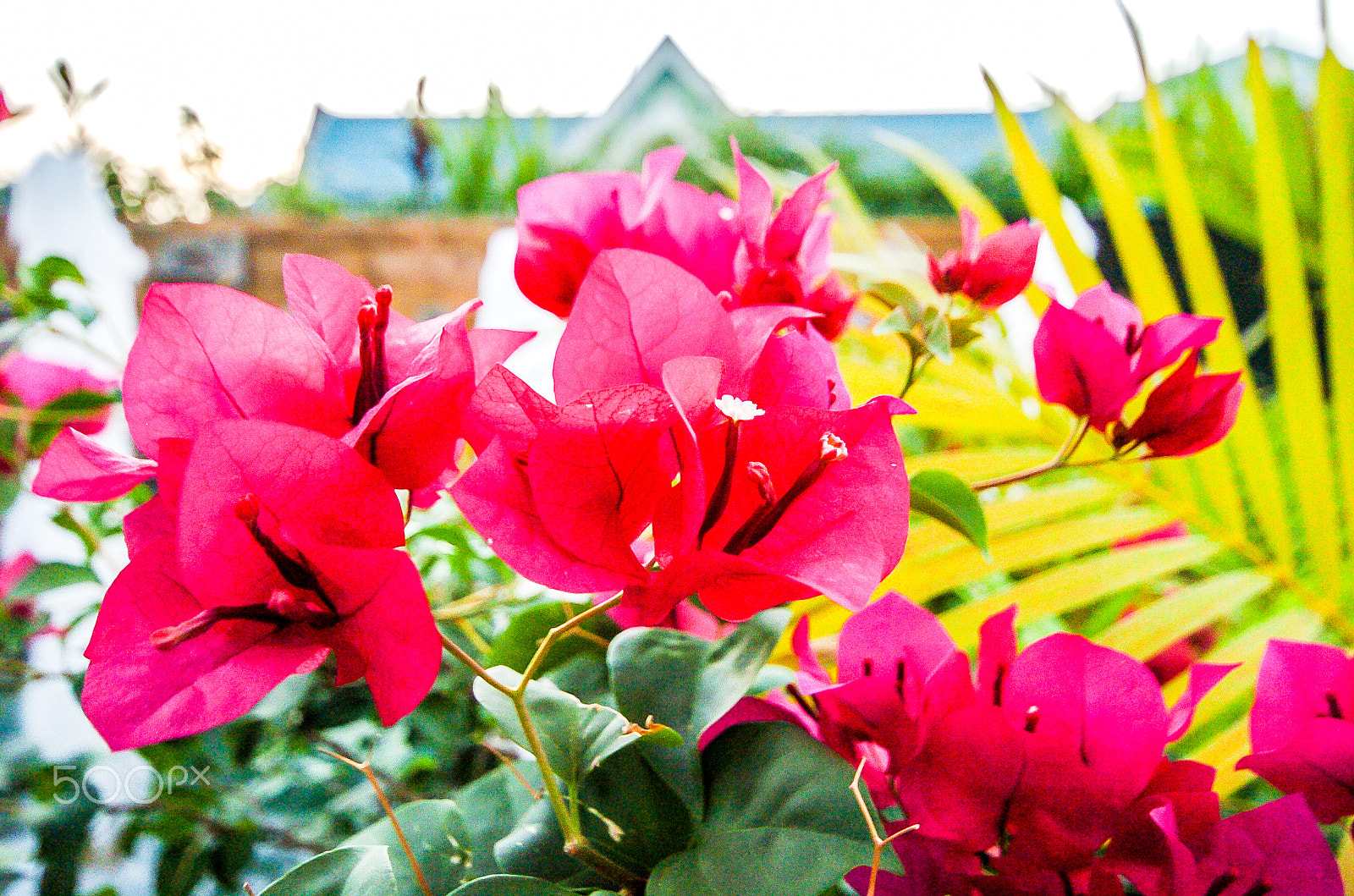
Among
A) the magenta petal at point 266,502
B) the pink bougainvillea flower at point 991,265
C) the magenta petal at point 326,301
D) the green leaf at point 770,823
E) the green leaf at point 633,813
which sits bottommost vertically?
the green leaf at point 633,813

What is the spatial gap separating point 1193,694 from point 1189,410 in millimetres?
94

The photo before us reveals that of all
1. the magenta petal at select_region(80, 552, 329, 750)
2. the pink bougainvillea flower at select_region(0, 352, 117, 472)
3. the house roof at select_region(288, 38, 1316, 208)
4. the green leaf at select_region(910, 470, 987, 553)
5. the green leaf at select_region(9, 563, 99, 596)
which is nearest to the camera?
the magenta petal at select_region(80, 552, 329, 750)

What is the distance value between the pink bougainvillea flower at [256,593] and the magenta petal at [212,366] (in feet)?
0.04

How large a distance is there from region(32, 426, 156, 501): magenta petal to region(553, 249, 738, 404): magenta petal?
0.35 ft

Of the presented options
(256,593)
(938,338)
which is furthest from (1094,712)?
(256,593)

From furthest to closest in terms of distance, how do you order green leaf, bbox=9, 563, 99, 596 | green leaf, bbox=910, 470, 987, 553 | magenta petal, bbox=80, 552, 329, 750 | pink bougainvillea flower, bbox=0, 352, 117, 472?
pink bougainvillea flower, bbox=0, 352, 117, 472 < green leaf, bbox=9, 563, 99, 596 < green leaf, bbox=910, 470, 987, 553 < magenta petal, bbox=80, 552, 329, 750

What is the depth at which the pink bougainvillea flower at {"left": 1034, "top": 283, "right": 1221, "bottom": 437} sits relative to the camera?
27cm

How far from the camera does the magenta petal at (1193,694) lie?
23cm

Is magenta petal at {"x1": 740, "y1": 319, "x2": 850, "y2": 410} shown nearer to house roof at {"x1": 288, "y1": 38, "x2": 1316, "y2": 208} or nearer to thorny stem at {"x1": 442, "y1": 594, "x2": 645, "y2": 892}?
thorny stem at {"x1": 442, "y1": 594, "x2": 645, "y2": 892}

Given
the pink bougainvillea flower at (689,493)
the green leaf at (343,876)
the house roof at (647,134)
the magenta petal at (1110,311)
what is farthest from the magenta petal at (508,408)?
the house roof at (647,134)

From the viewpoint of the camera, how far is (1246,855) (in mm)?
221

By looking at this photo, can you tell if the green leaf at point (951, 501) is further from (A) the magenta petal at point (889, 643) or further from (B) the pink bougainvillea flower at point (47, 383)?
(B) the pink bougainvillea flower at point (47, 383)

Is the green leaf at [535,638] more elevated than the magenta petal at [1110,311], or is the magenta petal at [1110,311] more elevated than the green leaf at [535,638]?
the magenta petal at [1110,311]

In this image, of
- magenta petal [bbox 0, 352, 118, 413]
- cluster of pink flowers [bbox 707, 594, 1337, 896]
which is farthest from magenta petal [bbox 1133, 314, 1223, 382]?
magenta petal [bbox 0, 352, 118, 413]
